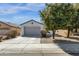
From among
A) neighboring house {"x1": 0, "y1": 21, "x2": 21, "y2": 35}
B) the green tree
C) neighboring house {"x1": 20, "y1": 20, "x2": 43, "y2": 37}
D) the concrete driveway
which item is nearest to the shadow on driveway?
the concrete driveway

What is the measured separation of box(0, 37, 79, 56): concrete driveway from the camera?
8.88 meters

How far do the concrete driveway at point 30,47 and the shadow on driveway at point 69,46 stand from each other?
12cm

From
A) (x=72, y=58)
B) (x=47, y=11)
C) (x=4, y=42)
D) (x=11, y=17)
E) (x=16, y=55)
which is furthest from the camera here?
(x=4, y=42)

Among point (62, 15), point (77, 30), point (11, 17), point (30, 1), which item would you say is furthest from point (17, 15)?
point (77, 30)

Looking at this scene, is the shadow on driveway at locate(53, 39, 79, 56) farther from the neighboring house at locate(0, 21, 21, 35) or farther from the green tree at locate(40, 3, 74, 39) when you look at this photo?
the neighboring house at locate(0, 21, 21, 35)

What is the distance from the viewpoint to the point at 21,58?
27.1 feet

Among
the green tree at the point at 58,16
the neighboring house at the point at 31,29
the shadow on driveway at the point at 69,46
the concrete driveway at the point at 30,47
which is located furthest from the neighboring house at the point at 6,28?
the shadow on driveway at the point at 69,46

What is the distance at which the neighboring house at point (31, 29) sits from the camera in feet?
33.4

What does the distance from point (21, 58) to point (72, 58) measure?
61.7 inches

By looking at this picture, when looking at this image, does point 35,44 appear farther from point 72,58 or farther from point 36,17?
point 72,58

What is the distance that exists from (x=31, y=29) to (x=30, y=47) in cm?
139

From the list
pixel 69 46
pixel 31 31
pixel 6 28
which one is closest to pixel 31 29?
pixel 31 31

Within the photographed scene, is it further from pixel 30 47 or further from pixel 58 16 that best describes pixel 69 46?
A: pixel 30 47

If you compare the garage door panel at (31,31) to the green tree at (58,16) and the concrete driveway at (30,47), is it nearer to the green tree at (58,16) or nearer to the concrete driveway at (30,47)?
the concrete driveway at (30,47)
